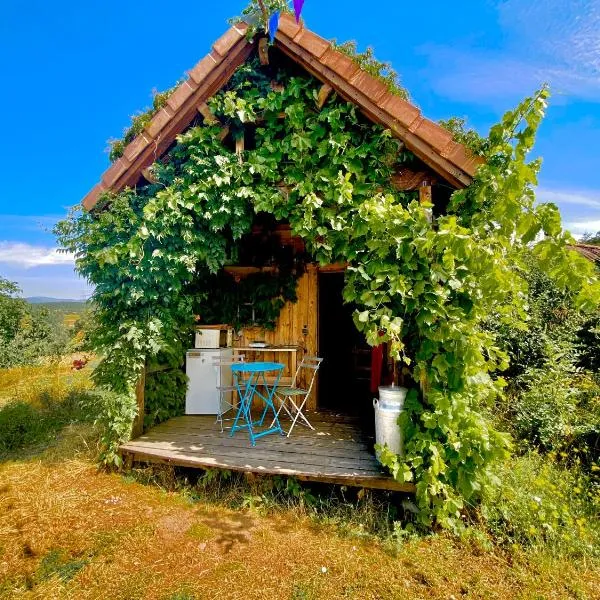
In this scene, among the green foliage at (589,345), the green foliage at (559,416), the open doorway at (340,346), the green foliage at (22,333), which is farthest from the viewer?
the green foliage at (22,333)

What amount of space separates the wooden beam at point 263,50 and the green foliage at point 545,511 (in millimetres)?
5051

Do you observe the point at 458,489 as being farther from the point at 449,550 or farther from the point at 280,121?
the point at 280,121

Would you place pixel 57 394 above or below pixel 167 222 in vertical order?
below

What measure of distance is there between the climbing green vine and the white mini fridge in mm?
886

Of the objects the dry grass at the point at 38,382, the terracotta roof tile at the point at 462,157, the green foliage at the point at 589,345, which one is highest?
the terracotta roof tile at the point at 462,157

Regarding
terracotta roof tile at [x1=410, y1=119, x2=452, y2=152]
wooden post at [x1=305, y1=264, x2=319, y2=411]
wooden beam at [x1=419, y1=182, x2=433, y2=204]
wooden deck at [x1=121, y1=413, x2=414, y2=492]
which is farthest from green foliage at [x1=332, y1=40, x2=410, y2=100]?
wooden deck at [x1=121, y1=413, x2=414, y2=492]

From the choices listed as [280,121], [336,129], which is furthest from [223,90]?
[336,129]

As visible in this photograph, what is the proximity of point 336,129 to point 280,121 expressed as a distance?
0.77m

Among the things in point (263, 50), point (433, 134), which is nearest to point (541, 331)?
point (433, 134)

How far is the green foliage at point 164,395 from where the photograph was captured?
4989 millimetres

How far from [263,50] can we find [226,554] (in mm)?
5092

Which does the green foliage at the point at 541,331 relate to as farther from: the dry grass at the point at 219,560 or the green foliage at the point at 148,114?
the green foliage at the point at 148,114

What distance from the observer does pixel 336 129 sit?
3.75m

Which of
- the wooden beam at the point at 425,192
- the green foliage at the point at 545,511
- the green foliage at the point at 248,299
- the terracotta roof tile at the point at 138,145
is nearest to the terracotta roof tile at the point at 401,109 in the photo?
the wooden beam at the point at 425,192
